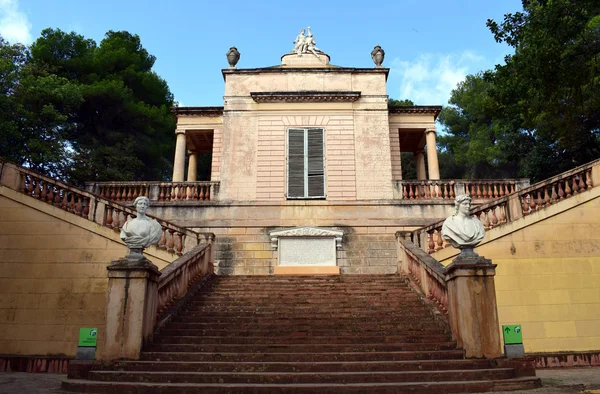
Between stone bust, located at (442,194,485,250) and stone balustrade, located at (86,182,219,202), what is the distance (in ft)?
30.3

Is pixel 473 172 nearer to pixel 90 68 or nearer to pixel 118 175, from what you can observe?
pixel 118 175

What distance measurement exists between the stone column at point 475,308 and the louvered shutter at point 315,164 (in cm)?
829

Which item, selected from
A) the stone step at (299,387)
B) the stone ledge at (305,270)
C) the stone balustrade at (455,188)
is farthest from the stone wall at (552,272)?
the stone step at (299,387)

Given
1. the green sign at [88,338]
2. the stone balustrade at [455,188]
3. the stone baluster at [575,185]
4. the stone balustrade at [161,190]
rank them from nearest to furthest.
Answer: the green sign at [88,338], the stone baluster at [575,185], the stone balustrade at [455,188], the stone balustrade at [161,190]

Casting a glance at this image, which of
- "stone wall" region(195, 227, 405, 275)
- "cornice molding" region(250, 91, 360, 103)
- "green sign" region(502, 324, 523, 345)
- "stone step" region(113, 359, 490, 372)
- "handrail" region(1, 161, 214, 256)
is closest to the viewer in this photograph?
"stone step" region(113, 359, 490, 372)

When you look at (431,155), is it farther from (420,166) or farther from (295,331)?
(295,331)

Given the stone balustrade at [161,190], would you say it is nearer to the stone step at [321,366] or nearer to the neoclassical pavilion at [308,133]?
the neoclassical pavilion at [308,133]

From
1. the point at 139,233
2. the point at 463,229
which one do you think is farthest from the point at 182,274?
the point at 463,229

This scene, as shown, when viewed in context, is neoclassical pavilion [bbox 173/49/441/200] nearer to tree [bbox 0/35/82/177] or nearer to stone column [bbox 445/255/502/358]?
tree [bbox 0/35/82/177]

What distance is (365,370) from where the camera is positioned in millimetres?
6762

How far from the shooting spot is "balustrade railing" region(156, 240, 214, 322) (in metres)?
8.94

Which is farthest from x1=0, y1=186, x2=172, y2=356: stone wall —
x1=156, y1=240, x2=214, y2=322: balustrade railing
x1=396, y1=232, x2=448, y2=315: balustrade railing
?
x1=396, y1=232, x2=448, y2=315: balustrade railing

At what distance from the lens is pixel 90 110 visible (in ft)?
81.0

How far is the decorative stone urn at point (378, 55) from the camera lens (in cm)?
1762
